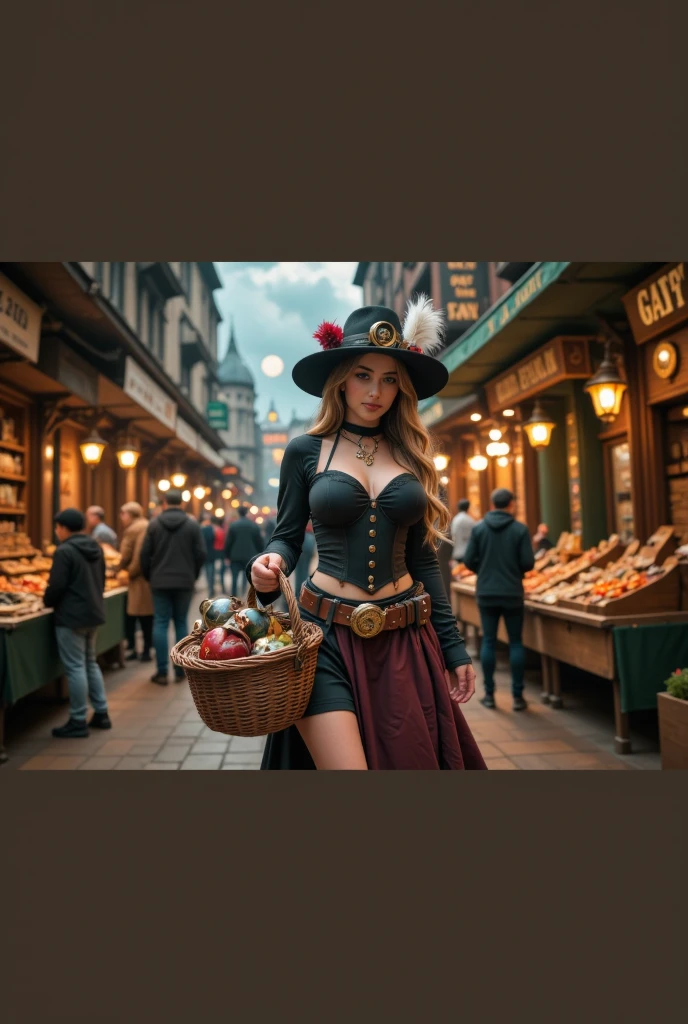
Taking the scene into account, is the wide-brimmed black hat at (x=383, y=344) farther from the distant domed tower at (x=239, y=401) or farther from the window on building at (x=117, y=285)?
the distant domed tower at (x=239, y=401)

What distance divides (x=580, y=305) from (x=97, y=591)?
5312 millimetres

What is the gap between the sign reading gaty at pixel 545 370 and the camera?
25.1 ft

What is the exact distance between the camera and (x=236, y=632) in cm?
177

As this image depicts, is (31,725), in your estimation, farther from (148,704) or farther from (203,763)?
(203,763)

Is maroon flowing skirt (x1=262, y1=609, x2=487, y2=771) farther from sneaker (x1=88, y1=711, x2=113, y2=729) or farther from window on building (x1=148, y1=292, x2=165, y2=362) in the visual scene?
window on building (x1=148, y1=292, x2=165, y2=362)

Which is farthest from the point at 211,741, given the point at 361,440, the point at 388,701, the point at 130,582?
the point at 361,440

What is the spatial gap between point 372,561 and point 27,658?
13.0 feet

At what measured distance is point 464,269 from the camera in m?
16.3

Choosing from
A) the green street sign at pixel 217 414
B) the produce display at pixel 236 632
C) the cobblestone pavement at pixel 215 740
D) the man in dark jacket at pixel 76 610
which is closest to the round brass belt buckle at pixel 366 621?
the produce display at pixel 236 632

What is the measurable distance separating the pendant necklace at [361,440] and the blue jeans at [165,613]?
17.9ft

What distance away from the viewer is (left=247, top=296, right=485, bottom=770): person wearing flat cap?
206 cm

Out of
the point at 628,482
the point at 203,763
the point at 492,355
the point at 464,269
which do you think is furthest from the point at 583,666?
the point at 464,269

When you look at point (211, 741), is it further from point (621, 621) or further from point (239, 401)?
point (239, 401)

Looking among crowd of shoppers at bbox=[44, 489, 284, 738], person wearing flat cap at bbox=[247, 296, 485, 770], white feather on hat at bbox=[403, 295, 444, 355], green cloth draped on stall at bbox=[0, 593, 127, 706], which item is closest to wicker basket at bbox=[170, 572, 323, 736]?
person wearing flat cap at bbox=[247, 296, 485, 770]
